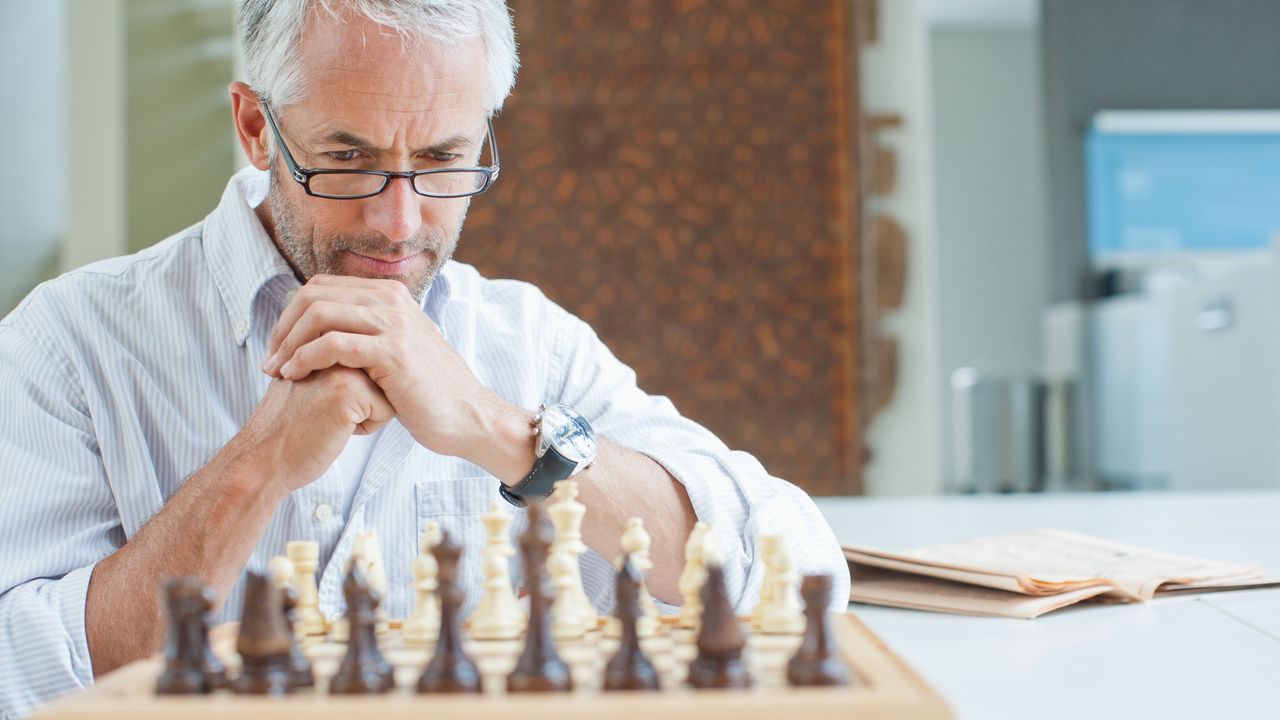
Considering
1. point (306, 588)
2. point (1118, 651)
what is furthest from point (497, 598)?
point (1118, 651)

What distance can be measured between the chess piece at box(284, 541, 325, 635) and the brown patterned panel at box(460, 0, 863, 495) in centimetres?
351

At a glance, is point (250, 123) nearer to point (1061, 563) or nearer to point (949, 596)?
point (949, 596)

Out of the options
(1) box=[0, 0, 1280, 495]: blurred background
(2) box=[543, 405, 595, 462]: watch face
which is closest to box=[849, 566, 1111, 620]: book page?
(2) box=[543, 405, 595, 462]: watch face

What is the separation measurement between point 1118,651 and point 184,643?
0.71 meters

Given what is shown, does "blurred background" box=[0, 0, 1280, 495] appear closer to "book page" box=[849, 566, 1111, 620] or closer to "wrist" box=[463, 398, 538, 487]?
"book page" box=[849, 566, 1111, 620]

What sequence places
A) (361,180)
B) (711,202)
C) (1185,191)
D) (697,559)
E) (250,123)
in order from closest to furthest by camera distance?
1. (697,559)
2. (361,180)
3. (250,123)
4. (711,202)
5. (1185,191)

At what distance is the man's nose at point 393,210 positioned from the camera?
1219 millimetres

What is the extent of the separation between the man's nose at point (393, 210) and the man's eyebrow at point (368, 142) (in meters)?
0.04

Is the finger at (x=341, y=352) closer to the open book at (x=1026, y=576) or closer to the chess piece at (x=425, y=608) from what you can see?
the chess piece at (x=425, y=608)

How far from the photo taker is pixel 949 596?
1160 millimetres

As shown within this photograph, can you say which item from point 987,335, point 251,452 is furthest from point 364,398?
point 987,335

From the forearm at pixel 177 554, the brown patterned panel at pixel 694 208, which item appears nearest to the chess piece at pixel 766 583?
the forearm at pixel 177 554

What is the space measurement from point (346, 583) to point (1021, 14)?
337 inches

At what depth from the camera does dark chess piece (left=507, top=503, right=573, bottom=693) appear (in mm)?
563
